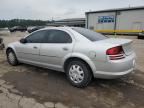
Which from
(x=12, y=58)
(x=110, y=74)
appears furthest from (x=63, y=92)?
(x=12, y=58)

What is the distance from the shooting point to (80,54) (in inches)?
161

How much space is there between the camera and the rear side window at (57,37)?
4543 mm

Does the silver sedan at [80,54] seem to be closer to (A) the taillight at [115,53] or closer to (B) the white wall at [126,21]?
(A) the taillight at [115,53]

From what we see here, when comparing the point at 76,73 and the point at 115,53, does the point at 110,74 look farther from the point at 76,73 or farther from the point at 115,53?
the point at 76,73

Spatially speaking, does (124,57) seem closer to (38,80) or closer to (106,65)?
(106,65)

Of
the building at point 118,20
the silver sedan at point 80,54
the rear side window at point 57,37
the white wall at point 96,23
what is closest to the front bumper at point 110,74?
the silver sedan at point 80,54

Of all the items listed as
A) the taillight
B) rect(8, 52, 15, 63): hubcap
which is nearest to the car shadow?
the taillight

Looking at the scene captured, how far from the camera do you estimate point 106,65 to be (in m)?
3.76

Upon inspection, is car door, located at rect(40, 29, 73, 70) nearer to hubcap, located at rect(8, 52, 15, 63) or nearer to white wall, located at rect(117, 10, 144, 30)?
hubcap, located at rect(8, 52, 15, 63)

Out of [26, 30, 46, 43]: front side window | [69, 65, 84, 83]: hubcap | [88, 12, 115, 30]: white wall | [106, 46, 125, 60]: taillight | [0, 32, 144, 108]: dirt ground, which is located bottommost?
[0, 32, 144, 108]: dirt ground

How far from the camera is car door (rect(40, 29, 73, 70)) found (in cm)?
444

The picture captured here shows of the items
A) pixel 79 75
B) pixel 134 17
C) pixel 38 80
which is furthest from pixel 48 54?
pixel 134 17

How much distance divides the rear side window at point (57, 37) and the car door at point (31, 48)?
10.9 inches

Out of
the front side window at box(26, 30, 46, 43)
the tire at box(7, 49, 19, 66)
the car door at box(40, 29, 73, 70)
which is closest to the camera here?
the car door at box(40, 29, 73, 70)
